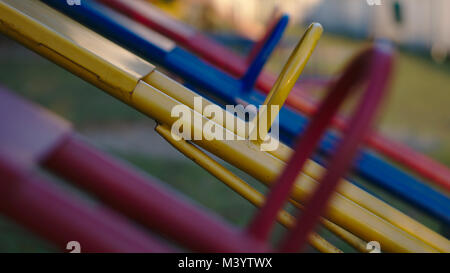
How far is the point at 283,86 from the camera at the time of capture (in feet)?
1.66

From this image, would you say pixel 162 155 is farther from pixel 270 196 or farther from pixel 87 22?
pixel 270 196

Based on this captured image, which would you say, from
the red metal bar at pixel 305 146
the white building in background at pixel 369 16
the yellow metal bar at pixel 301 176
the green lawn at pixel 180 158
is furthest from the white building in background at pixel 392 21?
the red metal bar at pixel 305 146

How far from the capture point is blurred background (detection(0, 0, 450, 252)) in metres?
1.86

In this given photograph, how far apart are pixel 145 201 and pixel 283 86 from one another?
0.23 metres

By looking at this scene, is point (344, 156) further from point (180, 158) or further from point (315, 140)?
point (180, 158)

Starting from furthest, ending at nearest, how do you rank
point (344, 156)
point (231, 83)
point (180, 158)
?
point (180, 158) → point (231, 83) → point (344, 156)

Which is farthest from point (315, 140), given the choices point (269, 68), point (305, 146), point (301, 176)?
point (269, 68)

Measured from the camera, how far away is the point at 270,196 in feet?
1.22

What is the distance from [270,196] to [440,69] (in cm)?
536

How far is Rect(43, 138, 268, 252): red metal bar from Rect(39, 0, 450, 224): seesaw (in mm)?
308

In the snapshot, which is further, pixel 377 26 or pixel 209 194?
pixel 377 26

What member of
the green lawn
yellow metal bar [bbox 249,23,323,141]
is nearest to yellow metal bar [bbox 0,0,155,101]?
yellow metal bar [bbox 249,23,323,141]

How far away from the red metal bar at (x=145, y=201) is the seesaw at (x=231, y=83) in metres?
0.31
